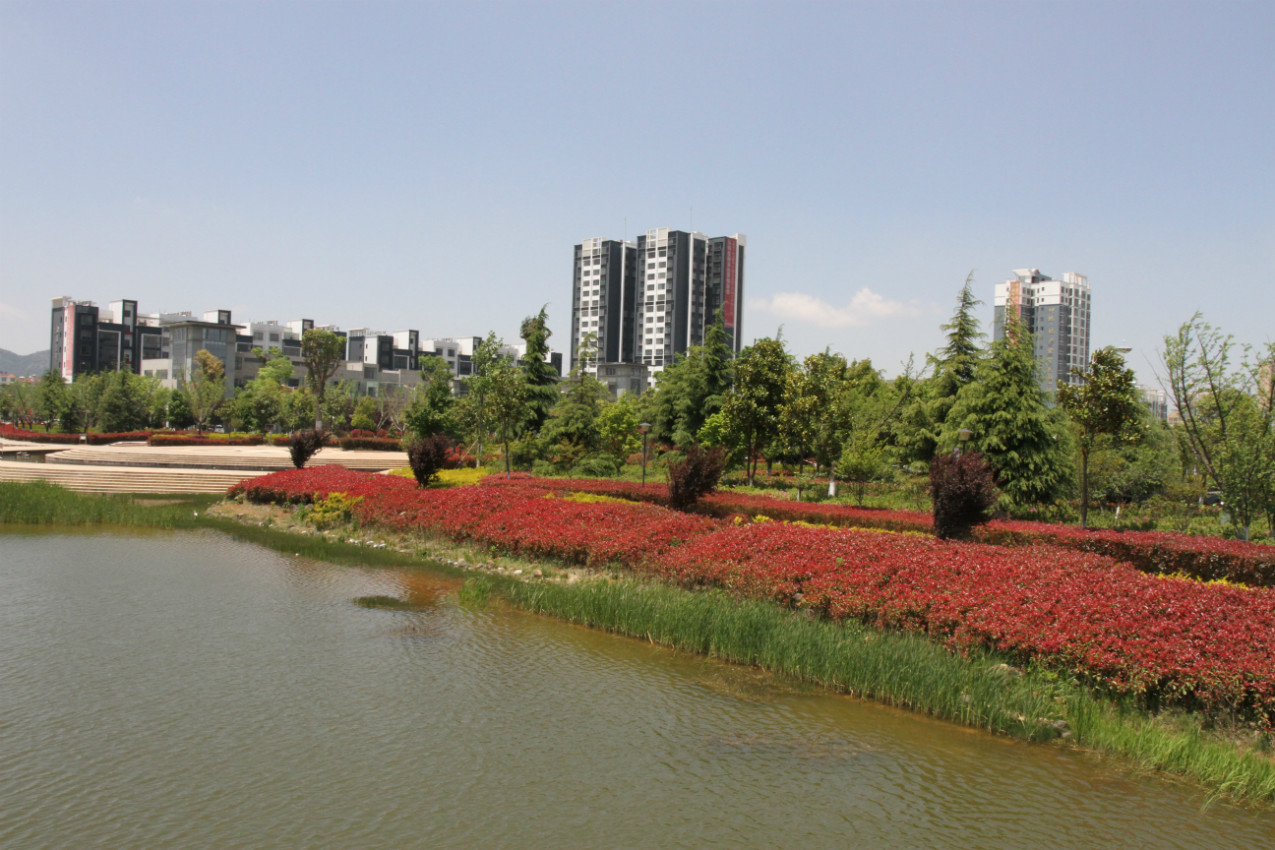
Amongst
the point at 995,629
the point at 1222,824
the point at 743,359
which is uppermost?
the point at 743,359

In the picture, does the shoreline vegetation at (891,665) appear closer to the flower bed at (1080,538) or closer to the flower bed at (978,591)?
the flower bed at (978,591)

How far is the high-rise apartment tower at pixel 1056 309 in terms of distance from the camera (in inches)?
4668

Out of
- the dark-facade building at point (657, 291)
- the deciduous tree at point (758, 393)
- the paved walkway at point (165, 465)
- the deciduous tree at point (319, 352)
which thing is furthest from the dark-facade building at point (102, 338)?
the deciduous tree at point (758, 393)

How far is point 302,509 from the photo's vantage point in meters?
21.1

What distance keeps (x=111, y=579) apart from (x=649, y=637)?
28.5 feet

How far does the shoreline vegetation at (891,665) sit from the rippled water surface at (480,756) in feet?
0.85

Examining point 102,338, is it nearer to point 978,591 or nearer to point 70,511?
point 70,511

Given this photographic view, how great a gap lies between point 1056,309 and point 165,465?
387 feet

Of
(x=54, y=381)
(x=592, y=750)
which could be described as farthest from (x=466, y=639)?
(x=54, y=381)

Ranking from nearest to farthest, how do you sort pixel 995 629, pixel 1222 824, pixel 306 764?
pixel 1222 824 < pixel 306 764 < pixel 995 629

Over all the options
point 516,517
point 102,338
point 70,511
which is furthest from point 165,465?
point 102,338

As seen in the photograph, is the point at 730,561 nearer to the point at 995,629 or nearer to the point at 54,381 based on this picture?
the point at 995,629

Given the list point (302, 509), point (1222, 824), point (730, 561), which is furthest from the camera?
point (302, 509)

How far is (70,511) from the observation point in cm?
1930
